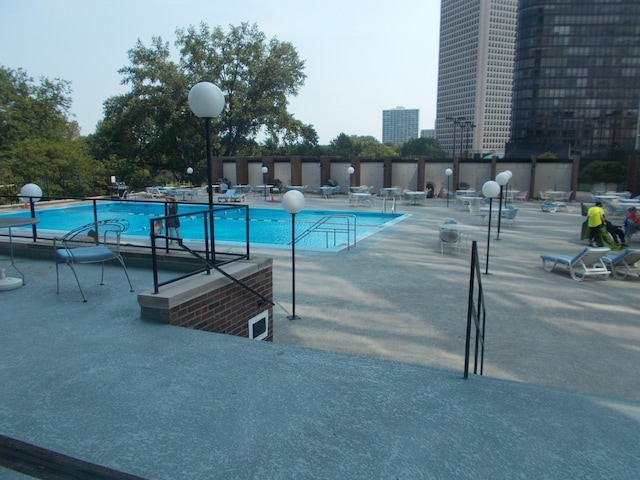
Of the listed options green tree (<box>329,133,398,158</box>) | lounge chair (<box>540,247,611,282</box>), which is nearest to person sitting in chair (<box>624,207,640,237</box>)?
lounge chair (<box>540,247,611,282</box>)

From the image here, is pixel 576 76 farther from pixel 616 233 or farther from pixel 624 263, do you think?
pixel 624 263

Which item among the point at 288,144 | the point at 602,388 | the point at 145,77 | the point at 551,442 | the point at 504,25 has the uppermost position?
the point at 504,25

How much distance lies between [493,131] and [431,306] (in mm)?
159144

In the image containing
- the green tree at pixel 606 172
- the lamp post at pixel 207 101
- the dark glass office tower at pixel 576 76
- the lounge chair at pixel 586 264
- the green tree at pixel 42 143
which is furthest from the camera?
the dark glass office tower at pixel 576 76

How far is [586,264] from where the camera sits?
955 centimetres

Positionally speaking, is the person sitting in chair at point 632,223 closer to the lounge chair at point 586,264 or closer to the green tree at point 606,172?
the lounge chair at point 586,264

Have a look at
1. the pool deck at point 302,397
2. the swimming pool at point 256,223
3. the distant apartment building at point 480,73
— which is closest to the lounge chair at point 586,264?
the pool deck at point 302,397

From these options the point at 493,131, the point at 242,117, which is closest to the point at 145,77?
the point at 242,117

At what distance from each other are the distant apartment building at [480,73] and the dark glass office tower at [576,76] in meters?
32.4

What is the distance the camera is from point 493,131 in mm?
152125

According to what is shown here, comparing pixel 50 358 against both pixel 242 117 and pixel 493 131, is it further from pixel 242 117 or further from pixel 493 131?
pixel 493 131

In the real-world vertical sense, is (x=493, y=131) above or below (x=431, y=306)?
above

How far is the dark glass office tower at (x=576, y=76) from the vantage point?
107250 millimetres

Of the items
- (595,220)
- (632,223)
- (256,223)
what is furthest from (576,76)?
(595,220)
